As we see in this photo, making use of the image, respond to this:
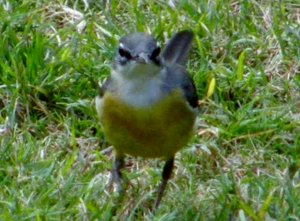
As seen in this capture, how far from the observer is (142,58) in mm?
6059

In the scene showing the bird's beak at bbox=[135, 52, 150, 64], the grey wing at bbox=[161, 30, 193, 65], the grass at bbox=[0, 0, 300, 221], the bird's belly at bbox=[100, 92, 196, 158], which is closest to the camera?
the bird's beak at bbox=[135, 52, 150, 64]

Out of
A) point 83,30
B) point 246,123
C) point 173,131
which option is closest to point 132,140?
point 173,131

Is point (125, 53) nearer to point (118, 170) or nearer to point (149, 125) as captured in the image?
point (149, 125)

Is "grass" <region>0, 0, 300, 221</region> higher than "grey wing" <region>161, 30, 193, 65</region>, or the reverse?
"grey wing" <region>161, 30, 193, 65</region>

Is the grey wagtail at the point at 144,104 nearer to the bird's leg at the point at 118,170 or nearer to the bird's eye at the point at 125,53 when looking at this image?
the bird's eye at the point at 125,53

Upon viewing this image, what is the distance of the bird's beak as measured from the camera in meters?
6.06

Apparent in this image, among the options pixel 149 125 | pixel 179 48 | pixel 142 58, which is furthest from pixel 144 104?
pixel 179 48

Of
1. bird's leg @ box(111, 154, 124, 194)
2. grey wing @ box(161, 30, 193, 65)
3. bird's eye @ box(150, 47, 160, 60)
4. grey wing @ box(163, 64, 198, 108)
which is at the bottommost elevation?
bird's leg @ box(111, 154, 124, 194)

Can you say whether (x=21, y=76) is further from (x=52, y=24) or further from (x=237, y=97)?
(x=237, y=97)

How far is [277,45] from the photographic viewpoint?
26.2ft

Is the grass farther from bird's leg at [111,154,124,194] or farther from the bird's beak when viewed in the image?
the bird's beak

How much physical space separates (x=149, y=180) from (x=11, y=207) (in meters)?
0.91

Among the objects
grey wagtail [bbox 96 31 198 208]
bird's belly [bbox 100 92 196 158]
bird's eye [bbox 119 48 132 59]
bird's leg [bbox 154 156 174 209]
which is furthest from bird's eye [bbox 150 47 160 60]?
bird's leg [bbox 154 156 174 209]

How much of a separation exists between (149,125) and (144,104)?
11 centimetres
